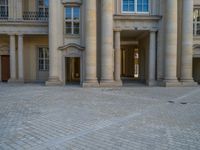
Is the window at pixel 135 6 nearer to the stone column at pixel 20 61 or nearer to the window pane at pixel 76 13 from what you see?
the window pane at pixel 76 13

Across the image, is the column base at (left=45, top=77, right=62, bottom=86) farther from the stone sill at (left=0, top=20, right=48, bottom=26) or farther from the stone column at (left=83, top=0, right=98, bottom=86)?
the stone sill at (left=0, top=20, right=48, bottom=26)

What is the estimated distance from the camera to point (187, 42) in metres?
19.5

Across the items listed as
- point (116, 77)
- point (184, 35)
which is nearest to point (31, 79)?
point (116, 77)

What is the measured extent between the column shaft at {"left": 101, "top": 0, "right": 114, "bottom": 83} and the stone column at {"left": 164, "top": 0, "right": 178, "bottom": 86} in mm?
4930

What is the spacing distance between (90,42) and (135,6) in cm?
566

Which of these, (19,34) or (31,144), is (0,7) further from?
(31,144)

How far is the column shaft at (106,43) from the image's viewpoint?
18.7 meters

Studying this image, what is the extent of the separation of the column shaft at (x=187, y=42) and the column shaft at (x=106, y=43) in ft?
21.2

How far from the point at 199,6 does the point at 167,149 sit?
19493 millimetres

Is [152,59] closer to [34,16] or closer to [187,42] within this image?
[187,42]

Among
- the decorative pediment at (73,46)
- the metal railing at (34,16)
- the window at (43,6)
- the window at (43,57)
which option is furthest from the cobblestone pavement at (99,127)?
the window at (43,6)

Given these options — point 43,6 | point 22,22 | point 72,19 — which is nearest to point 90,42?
point 72,19

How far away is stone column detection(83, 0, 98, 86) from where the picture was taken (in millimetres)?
18656

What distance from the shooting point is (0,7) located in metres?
22.7
